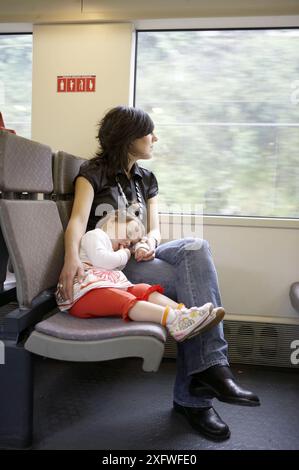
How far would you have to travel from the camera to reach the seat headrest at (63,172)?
6.11ft

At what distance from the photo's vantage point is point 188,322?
1.40 m

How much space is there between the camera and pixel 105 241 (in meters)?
1.68

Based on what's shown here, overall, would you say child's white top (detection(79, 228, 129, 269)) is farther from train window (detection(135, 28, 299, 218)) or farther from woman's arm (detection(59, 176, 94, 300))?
train window (detection(135, 28, 299, 218))

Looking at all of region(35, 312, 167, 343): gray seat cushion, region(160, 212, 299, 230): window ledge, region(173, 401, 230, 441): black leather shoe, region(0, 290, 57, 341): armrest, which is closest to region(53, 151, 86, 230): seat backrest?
region(0, 290, 57, 341): armrest

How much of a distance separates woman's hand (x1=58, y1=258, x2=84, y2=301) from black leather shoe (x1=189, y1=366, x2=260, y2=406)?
0.60m

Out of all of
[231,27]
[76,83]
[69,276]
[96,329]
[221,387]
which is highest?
[231,27]

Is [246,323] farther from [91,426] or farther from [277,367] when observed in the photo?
[91,426]

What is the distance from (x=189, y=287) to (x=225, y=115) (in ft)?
4.64

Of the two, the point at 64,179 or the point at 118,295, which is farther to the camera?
the point at 64,179

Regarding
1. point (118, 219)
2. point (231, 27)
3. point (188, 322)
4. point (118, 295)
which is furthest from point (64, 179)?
point (231, 27)

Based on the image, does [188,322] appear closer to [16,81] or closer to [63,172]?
[63,172]

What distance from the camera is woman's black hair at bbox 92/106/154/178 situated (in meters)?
1.96

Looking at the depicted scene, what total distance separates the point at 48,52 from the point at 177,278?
1.81 meters

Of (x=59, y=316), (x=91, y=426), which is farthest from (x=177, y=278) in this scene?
(x=91, y=426)
